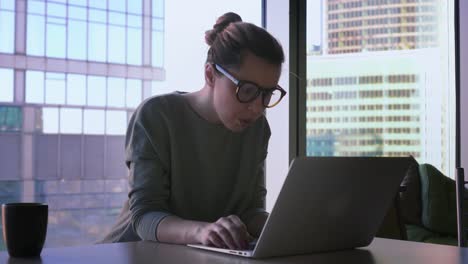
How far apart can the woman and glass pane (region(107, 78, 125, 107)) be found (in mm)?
1581

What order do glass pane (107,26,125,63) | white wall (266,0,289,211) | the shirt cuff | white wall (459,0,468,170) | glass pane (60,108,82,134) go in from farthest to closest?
white wall (459,0,468,170), white wall (266,0,289,211), glass pane (107,26,125,63), glass pane (60,108,82,134), the shirt cuff

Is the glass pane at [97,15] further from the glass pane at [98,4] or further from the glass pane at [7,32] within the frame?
the glass pane at [7,32]

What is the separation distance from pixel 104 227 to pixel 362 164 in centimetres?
235

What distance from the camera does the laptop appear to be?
1127mm

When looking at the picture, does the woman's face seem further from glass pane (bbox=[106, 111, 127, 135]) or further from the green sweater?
glass pane (bbox=[106, 111, 127, 135])

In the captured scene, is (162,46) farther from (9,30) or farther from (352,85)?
(352,85)

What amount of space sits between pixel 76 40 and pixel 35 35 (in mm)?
210

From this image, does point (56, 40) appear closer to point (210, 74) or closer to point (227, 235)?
point (210, 74)

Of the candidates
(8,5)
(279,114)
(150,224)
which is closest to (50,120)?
(8,5)

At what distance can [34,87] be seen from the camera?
304 cm

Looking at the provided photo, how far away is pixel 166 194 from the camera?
5.24 ft

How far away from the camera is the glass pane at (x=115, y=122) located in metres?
3.32

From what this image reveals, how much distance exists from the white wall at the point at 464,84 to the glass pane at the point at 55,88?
3300 mm

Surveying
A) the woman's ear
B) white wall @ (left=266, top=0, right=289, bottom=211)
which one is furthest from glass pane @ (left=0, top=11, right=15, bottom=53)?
the woman's ear
